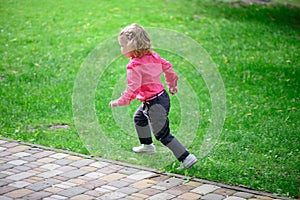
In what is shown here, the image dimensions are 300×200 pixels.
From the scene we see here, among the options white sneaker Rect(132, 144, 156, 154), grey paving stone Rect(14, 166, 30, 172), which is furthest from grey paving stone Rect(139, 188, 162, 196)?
grey paving stone Rect(14, 166, 30, 172)

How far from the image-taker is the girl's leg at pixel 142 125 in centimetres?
591

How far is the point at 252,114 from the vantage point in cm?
745

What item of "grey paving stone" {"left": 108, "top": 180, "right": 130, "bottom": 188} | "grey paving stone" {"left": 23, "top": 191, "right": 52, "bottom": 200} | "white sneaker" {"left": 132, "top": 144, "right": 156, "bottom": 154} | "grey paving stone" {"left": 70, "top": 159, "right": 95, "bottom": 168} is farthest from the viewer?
"white sneaker" {"left": 132, "top": 144, "right": 156, "bottom": 154}

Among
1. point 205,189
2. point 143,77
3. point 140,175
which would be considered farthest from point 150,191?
point 143,77

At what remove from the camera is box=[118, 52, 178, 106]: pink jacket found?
213 inches

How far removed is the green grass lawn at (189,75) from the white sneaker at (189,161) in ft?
0.24

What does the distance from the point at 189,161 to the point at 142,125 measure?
0.68m

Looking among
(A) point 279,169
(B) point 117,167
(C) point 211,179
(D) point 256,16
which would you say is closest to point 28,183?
(B) point 117,167

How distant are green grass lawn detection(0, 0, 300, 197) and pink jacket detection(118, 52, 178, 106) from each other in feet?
2.60

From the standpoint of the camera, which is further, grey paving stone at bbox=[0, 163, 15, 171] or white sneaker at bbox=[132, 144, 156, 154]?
white sneaker at bbox=[132, 144, 156, 154]

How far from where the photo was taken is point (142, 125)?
5.97 metres

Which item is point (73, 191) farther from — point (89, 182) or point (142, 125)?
point (142, 125)

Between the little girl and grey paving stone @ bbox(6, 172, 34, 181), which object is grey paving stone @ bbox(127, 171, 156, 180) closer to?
the little girl

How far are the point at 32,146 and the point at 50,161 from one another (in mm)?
553
